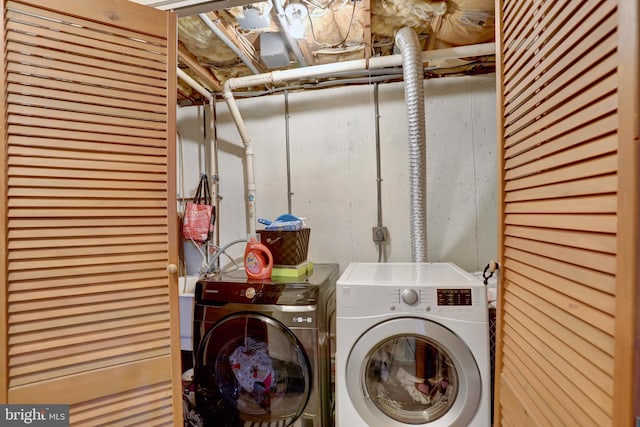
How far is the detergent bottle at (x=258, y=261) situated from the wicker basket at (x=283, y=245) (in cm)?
5

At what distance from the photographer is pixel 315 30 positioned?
66.9 inches

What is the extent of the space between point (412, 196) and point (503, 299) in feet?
3.04

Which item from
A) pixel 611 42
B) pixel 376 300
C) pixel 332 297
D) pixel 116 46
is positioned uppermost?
pixel 116 46

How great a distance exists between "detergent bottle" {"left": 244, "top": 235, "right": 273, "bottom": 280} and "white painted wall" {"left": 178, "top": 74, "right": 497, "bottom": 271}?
0.69 meters

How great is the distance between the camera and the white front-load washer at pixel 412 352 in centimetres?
120

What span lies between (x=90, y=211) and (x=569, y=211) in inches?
55.2

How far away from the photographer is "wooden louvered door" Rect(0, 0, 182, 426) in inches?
36.2

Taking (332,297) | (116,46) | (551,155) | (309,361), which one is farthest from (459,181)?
(116,46)

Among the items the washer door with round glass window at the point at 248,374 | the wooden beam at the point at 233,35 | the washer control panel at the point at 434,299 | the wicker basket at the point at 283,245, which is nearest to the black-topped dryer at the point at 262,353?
the washer door with round glass window at the point at 248,374

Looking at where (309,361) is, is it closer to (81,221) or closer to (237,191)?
(81,221)

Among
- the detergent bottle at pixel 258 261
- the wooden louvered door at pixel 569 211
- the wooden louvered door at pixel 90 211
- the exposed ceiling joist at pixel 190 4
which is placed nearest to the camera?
the wooden louvered door at pixel 569 211

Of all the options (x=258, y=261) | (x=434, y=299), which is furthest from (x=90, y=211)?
(x=434, y=299)

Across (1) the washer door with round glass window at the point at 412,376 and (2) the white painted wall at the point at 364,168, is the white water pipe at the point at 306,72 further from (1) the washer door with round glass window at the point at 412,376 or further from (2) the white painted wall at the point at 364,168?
(1) the washer door with round glass window at the point at 412,376

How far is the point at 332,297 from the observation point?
5.67 feet
